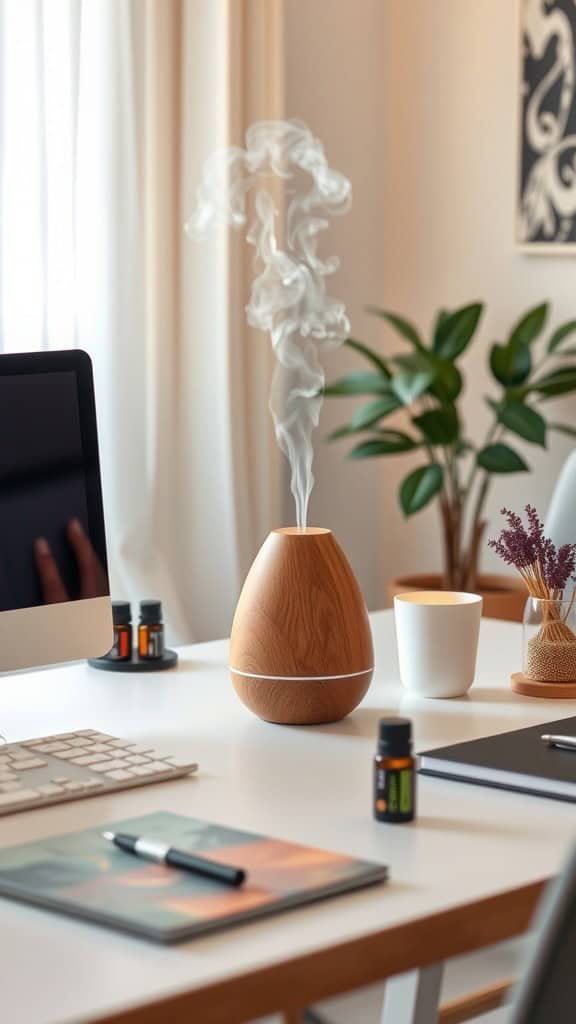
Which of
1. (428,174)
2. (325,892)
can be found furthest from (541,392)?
(325,892)

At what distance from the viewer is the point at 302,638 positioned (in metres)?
1.51

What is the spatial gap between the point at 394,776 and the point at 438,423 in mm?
2325

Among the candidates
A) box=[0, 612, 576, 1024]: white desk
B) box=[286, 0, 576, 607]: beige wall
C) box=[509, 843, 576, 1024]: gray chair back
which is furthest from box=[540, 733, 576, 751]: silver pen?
box=[286, 0, 576, 607]: beige wall

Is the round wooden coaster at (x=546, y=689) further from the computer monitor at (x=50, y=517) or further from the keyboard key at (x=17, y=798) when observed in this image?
the keyboard key at (x=17, y=798)

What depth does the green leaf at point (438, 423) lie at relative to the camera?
3457 mm

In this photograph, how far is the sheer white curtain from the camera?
3219 mm

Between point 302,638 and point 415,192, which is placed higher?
point 415,192

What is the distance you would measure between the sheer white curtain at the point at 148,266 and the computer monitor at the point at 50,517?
1.70 m

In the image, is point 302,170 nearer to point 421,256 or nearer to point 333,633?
point 421,256

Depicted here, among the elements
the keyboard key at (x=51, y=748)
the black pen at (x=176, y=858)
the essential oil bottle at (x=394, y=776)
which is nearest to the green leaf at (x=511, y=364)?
the keyboard key at (x=51, y=748)

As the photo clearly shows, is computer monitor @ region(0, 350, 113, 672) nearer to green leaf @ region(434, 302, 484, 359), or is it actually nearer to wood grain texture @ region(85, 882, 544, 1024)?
wood grain texture @ region(85, 882, 544, 1024)

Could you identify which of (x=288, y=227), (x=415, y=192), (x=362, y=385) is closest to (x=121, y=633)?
(x=362, y=385)

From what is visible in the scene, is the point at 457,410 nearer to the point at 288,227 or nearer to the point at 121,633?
the point at 288,227

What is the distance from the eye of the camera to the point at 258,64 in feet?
11.8
